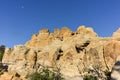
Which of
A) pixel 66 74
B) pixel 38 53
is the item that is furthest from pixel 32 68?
pixel 66 74

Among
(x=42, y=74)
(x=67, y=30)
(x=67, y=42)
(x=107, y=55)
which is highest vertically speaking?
(x=67, y=30)

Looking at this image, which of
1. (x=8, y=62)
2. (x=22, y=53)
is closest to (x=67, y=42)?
(x=22, y=53)

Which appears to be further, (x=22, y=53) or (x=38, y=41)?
(x=38, y=41)

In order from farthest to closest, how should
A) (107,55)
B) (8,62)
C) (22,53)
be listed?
(8,62) → (22,53) → (107,55)

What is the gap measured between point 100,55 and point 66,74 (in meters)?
8.54

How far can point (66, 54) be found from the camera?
54625mm

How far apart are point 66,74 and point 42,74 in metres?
5.46

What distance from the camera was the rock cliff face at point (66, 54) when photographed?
151 ft

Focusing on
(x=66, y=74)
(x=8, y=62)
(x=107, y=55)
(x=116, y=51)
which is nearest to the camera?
(x=116, y=51)

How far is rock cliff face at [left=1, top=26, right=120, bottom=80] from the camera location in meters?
45.9

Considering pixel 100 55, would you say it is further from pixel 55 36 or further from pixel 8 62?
pixel 8 62

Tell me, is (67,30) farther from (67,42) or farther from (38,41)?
(38,41)

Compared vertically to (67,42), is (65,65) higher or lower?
lower

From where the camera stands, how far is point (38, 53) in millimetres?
61844
